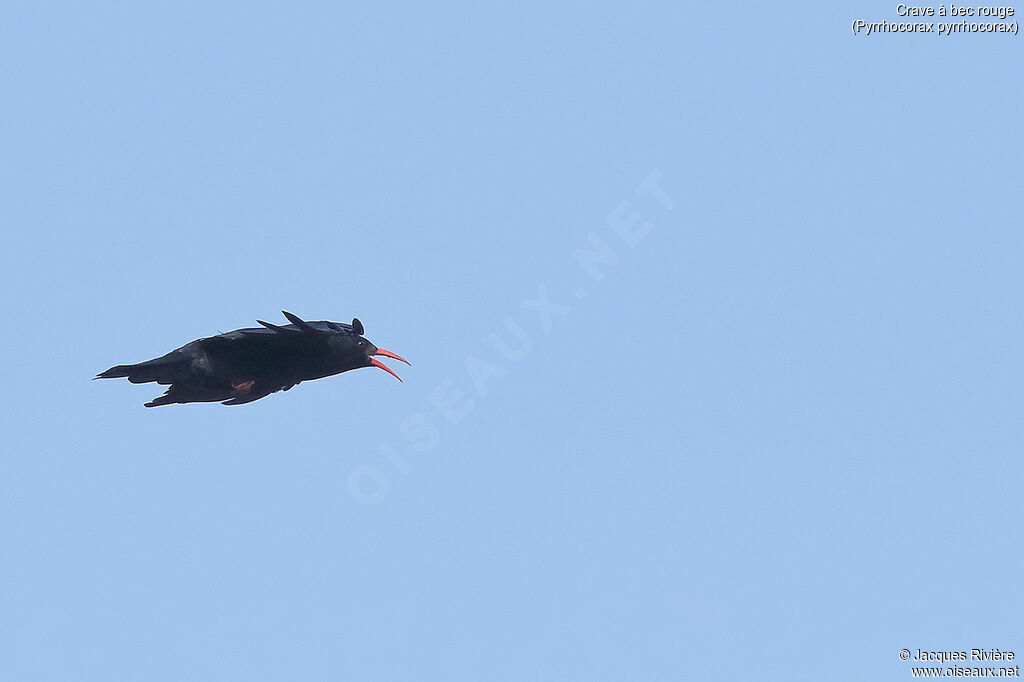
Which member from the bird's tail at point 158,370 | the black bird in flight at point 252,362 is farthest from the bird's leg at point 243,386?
the bird's tail at point 158,370

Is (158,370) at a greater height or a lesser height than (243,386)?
greater

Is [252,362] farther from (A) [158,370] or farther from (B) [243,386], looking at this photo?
(A) [158,370]

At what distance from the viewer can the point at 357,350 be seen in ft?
59.5

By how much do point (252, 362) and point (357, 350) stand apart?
4.80 ft

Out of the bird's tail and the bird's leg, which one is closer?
the bird's tail

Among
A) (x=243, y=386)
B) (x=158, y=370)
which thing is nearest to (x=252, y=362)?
(x=243, y=386)

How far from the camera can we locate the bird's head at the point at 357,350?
18.0 meters

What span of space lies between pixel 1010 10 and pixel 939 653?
33.6 feet

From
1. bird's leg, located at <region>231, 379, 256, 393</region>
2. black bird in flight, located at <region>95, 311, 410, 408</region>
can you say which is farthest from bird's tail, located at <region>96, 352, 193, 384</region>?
bird's leg, located at <region>231, 379, 256, 393</region>

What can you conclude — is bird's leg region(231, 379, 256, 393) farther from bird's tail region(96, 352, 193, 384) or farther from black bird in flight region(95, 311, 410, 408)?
bird's tail region(96, 352, 193, 384)

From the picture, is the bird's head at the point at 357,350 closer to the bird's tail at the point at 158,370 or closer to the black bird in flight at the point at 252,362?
the black bird in flight at the point at 252,362

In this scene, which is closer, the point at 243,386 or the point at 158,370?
the point at 158,370

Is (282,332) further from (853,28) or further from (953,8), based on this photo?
(953,8)

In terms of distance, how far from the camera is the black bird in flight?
17.0 m
